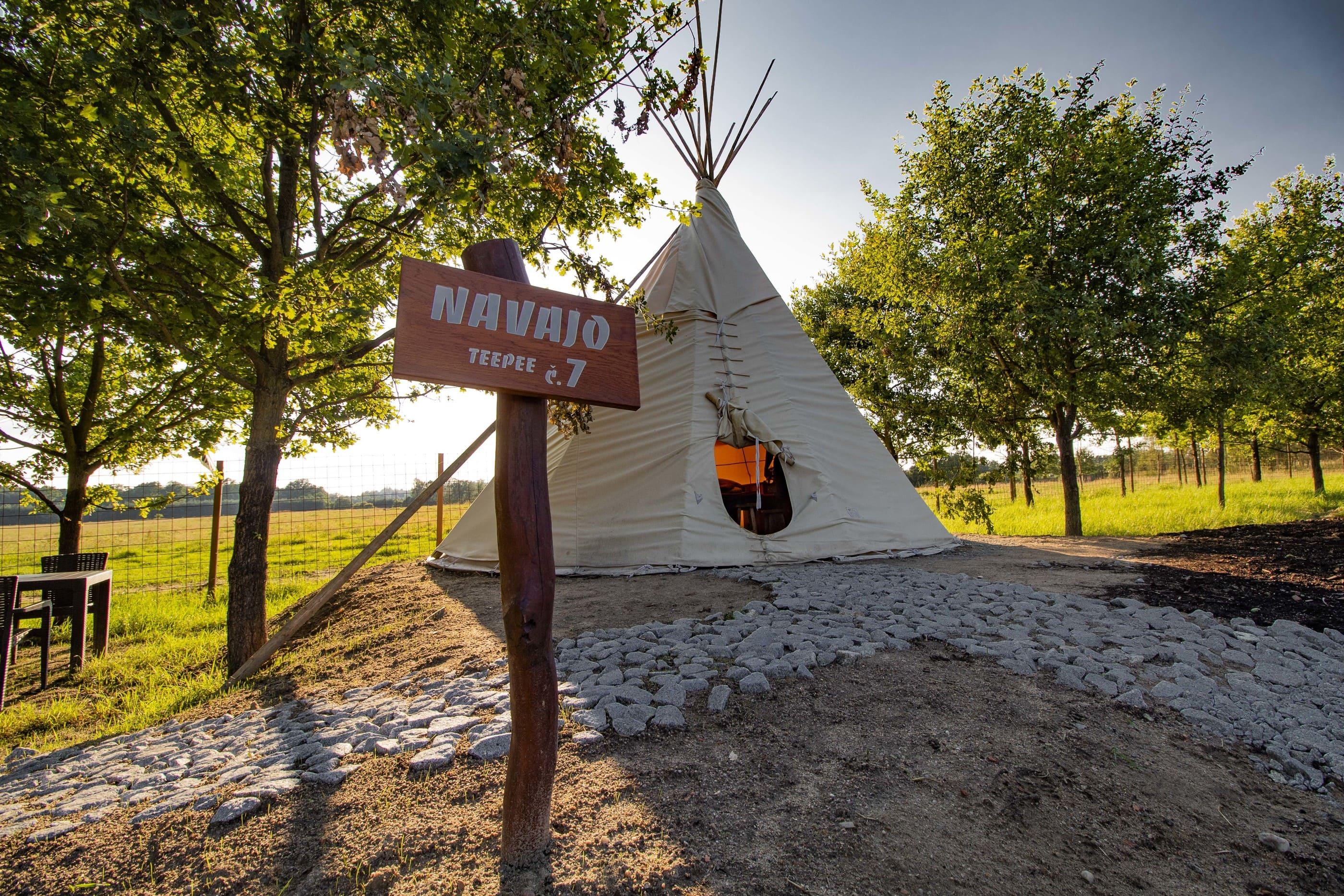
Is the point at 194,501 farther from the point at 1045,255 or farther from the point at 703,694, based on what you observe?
the point at 1045,255

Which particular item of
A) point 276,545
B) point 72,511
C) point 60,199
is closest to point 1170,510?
point 60,199

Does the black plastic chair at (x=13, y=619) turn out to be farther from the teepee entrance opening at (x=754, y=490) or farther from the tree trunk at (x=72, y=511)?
the teepee entrance opening at (x=754, y=490)

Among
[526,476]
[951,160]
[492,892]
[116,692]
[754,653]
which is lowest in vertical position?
[116,692]

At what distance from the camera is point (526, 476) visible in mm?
1725

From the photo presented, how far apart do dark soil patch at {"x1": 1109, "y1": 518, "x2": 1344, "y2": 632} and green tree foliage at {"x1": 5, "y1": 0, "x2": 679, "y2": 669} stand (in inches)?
182

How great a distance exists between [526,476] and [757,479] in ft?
13.9

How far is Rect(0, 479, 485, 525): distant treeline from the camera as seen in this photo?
21.2 feet

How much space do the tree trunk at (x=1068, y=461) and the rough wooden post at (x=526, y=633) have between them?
8.76 meters

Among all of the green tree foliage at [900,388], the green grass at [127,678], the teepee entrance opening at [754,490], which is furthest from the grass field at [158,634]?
the green tree foliage at [900,388]

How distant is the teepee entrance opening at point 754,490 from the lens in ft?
20.7

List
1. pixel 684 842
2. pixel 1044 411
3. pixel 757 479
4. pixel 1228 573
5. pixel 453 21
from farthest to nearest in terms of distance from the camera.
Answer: pixel 1044 411, pixel 757 479, pixel 1228 573, pixel 453 21, pixel 684 842

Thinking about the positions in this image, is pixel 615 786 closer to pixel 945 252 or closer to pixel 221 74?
pixel 221 74

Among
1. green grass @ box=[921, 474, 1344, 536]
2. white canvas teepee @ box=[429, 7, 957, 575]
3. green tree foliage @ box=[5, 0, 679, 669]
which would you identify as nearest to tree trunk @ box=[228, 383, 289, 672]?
green tree foliage @ box=[5, 0, 679, 669]

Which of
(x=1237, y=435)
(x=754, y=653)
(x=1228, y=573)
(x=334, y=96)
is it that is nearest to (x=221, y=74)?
(x=334, y=96)
